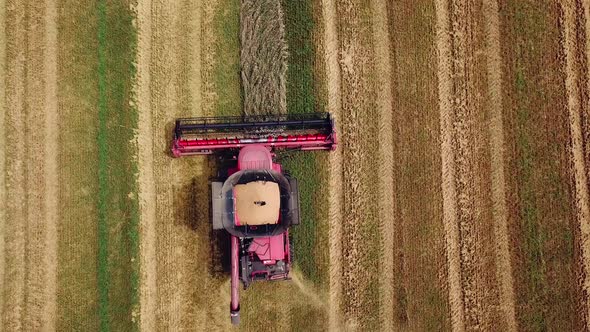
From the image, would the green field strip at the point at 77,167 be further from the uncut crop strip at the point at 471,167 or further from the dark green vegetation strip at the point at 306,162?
the uncut crop strip at the point at 471,167

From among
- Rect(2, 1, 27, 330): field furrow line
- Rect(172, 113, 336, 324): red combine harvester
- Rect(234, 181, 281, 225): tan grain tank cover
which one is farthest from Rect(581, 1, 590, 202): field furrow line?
Rect(2, 1, 27, 330): field furrow line

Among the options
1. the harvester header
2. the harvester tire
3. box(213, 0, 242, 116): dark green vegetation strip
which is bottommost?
the harvester tire

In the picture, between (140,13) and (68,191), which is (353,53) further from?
(68,191)

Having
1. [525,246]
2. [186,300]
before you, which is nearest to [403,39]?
[525,246]

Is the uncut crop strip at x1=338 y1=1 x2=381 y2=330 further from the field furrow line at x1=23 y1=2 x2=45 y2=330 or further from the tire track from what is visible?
the field furrow line at x1=23 y1=2 x2=45 y2=330

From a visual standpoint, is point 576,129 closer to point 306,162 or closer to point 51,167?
point 306,162
